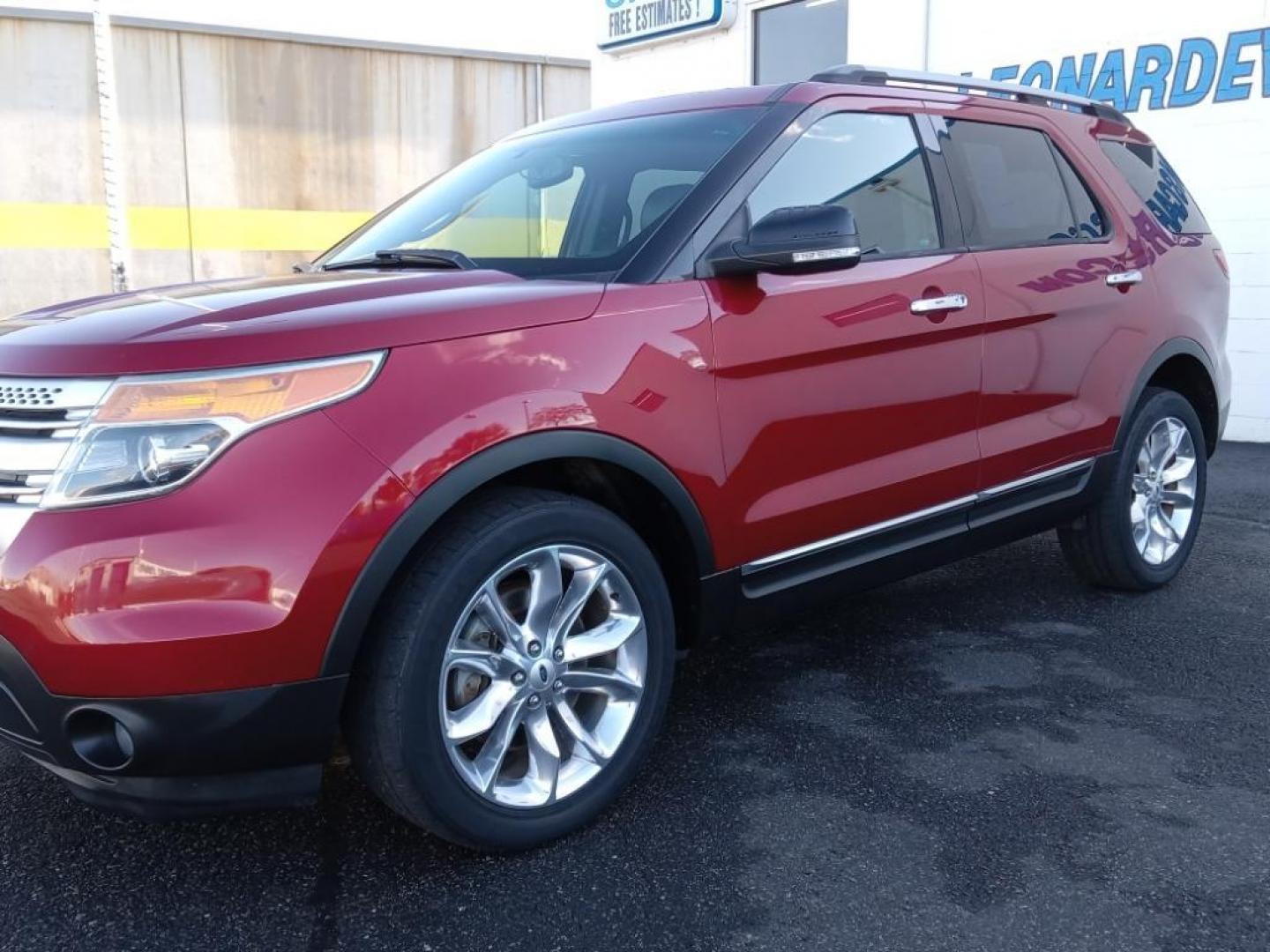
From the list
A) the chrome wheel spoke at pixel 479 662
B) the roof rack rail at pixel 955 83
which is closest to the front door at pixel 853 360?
the roof rack rail at pixel 955 83

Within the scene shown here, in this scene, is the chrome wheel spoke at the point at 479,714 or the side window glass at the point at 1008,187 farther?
the side window glass at the point at 1008,187

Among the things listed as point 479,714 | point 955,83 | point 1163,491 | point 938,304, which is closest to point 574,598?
point 479,714

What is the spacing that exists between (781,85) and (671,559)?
4.60ft

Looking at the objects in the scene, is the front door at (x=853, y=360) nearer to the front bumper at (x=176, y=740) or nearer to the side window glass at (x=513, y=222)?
the side window glass at (x=513, y=222)

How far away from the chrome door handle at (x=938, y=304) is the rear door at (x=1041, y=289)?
0.42ft

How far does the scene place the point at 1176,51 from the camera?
8305 millimetres

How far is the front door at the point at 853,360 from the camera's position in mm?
2900

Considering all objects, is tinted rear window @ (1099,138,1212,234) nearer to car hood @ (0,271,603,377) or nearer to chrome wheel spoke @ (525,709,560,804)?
car hood @ (0,271,603,377)

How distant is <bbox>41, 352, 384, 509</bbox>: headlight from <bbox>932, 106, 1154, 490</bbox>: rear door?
7.37 ft

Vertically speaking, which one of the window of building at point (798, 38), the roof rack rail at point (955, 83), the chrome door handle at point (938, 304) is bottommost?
the chrome door handle at point (938, 304)

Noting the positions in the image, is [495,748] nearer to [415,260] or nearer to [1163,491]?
[415,260]

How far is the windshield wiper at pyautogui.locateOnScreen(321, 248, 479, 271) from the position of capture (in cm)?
301

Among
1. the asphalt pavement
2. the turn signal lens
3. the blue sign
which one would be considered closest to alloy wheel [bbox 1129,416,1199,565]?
the asphalt pavement

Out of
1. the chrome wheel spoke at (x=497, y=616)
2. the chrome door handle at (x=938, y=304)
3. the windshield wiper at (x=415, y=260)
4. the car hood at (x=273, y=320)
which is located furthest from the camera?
the chrome door handle at (x=938, y=304)
